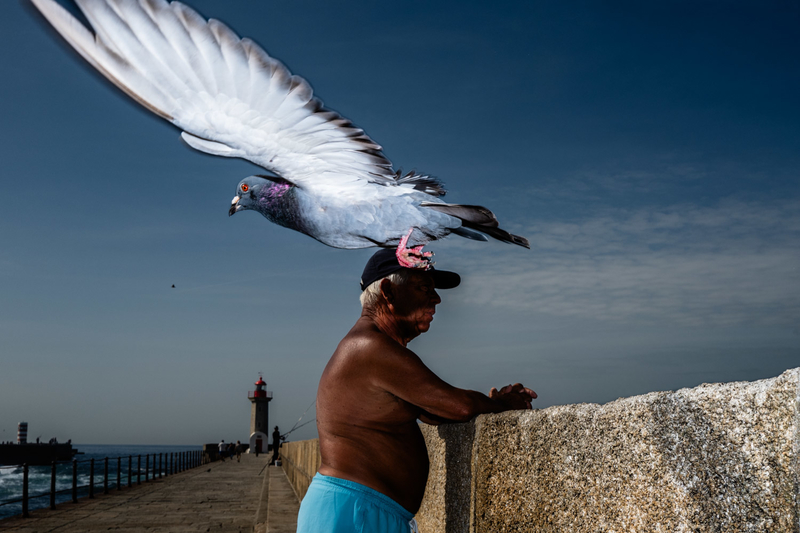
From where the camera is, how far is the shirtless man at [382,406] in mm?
2006

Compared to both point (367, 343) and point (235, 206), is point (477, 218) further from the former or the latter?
point (235, 206)

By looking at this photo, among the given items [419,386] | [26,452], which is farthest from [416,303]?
[26,452]

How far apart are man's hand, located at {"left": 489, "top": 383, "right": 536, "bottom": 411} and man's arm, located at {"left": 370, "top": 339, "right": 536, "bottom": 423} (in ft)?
0.31

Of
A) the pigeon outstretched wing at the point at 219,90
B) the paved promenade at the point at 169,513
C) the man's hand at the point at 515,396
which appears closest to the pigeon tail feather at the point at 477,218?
the pigeon outstretched wing at the point at 219,90

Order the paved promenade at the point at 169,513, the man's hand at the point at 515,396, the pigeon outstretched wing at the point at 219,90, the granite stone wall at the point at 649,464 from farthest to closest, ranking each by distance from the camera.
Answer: the paved promenade at the point at 169,513
the man's hand at the point at 515,396
the pigeon outstretched wing at the point at 219,90
the granite stone wall at the point at 649,464

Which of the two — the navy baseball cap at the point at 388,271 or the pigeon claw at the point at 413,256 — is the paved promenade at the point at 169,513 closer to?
the navy baseball cap at the point at 388,271

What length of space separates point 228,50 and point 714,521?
1.86m

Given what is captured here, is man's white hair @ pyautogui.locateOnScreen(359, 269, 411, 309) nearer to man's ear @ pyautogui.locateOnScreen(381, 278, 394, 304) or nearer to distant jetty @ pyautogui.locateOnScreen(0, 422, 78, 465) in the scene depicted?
man's ear @ pyautogui.locateOnScreen(381, 278, 394, 304)

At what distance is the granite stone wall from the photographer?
113 centimetres

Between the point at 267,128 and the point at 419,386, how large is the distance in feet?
3.56

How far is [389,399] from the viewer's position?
6.79ft

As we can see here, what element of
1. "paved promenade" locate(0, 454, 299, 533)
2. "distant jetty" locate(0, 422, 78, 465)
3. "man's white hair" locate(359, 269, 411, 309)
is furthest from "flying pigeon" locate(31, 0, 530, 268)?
"distant jetty" locate(0, 422, 78, 465)

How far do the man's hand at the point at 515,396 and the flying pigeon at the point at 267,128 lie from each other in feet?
1.65

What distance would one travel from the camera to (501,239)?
2078mm
